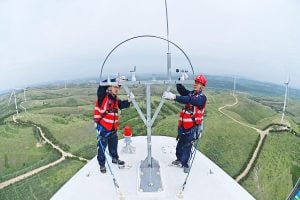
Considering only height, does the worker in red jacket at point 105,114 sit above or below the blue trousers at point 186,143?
above

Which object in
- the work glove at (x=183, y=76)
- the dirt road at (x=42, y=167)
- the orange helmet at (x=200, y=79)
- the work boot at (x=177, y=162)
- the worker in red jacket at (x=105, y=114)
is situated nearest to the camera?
the work glove at (x=183, y=76)

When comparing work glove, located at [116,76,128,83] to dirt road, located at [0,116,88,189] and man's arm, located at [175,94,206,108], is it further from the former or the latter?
dirt road, located at [0,116,88,189]

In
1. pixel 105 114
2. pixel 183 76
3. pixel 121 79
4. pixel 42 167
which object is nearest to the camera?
pixel 121 79

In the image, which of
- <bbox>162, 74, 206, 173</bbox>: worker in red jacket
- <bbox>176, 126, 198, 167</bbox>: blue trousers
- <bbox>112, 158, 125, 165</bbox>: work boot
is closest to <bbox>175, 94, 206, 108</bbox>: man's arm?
<bbox>162, 74, 206, 173</bbox>: worker in red jacket

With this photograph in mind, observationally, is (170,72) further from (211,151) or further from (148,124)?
(211,151)

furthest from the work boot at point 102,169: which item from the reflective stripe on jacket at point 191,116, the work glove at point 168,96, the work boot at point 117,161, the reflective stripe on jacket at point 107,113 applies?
the work glove at point 168,96

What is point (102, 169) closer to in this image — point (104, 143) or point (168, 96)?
point (104, 143)

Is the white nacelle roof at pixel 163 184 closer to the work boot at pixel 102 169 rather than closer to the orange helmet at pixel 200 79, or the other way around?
the work boot at pixel 102 169

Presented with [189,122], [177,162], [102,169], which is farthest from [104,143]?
[189,122]
